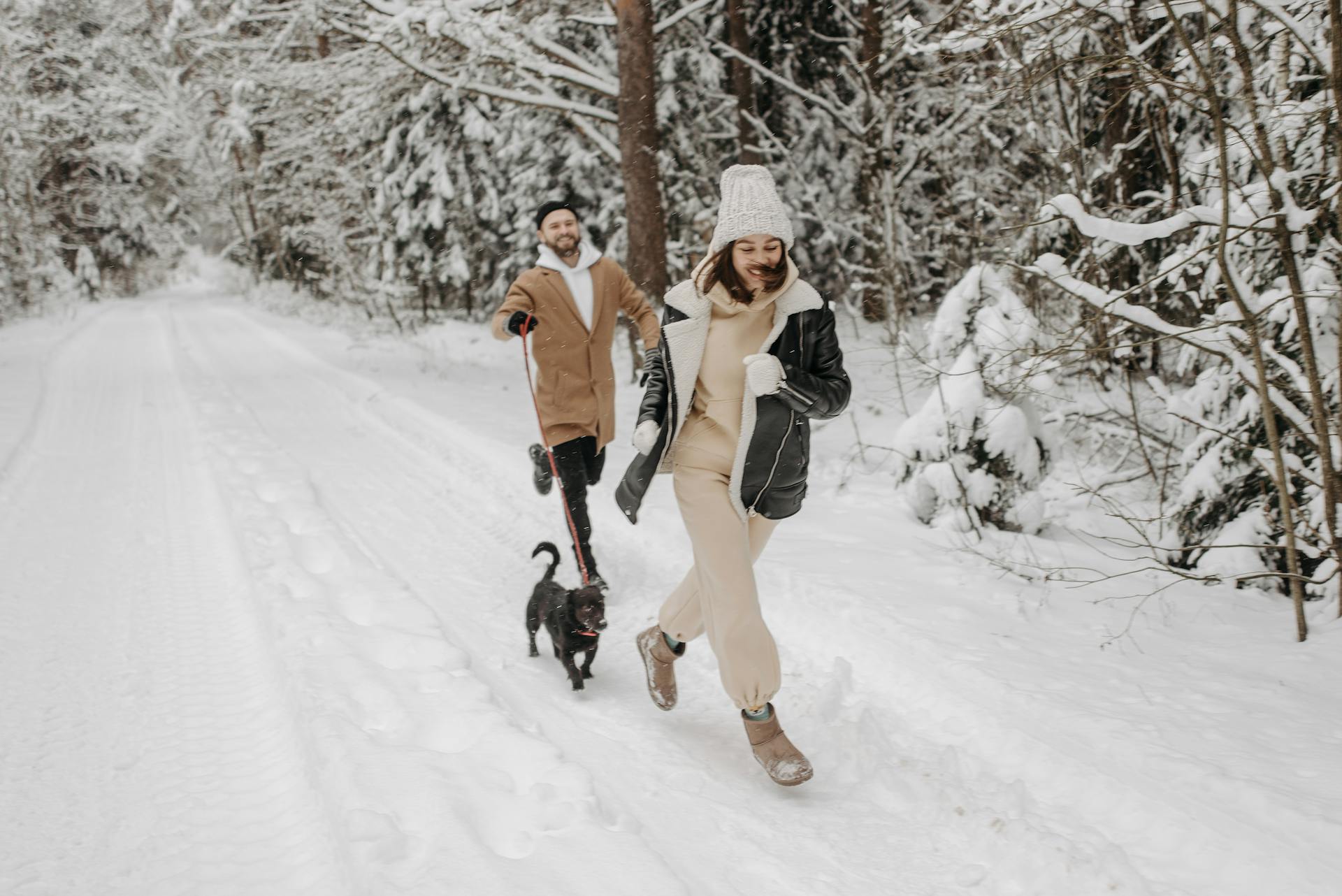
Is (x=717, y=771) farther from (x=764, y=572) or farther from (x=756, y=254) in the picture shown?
(x=756, y=254)

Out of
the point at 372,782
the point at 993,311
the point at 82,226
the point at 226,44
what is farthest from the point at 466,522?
the point at 82,226

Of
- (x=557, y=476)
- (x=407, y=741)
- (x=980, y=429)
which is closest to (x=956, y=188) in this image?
(x=980, y=429)

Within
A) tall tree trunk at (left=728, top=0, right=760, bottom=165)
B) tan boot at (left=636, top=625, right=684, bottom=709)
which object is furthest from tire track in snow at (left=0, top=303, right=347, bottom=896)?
tall tree trunk at (left=728, top=0, right=760, bottom=165)

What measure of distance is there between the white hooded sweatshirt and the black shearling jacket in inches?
66.3

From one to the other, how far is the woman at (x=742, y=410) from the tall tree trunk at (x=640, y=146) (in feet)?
20.5

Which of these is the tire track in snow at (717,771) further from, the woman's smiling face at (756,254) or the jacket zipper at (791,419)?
the woman's smiling face at (756,254)

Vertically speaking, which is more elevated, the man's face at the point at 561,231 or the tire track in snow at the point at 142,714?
the man's face at the point at 561,231

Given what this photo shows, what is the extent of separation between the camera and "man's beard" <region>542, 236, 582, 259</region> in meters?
4.73

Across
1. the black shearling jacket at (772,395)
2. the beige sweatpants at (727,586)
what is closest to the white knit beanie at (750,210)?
the black shearling jacket at (772,395)

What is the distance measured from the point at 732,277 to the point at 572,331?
6.29 feet

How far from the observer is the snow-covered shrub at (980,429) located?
5.79 m

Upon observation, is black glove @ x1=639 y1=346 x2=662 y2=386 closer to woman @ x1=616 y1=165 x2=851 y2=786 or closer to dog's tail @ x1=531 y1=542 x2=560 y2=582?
woman @ x1=616 y1=165 x2=851 y2=786

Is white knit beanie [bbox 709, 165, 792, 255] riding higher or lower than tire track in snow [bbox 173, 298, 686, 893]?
higher

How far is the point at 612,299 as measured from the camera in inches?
193
